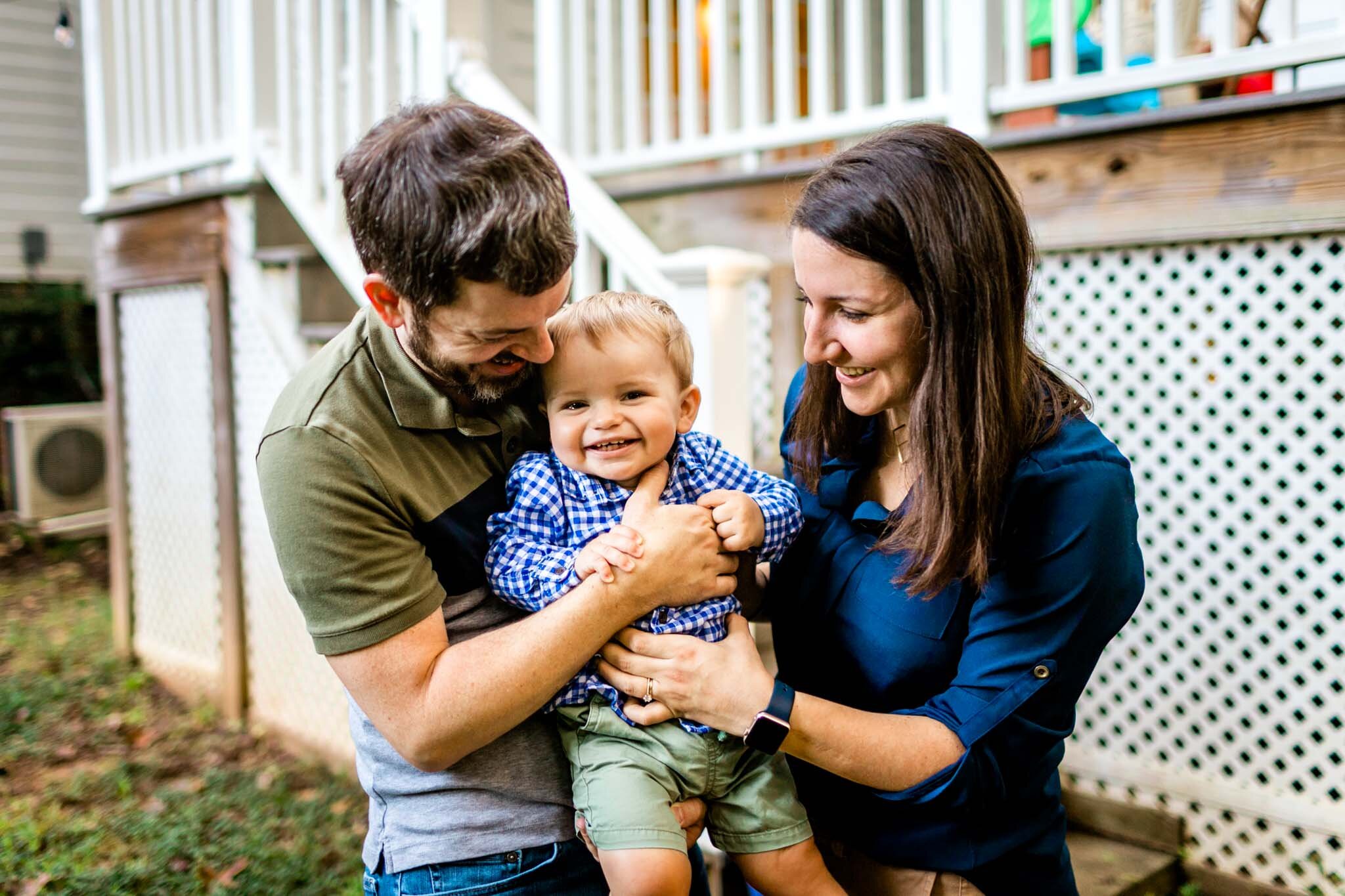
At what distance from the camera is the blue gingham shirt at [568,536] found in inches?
65.0

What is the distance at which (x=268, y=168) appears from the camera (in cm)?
483

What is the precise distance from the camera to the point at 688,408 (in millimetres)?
1962

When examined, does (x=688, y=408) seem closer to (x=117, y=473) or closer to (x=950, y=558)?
(x=950, y=558)

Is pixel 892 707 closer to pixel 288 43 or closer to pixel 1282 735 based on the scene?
pixel 1282 735

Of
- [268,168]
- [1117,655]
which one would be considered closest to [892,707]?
[1117,655]

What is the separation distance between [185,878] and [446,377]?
3.03 meters

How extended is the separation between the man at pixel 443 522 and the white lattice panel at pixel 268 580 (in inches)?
132

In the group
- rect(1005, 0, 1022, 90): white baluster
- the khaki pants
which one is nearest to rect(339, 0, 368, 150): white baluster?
rect(1005, 0, 1022, 90): white baluster

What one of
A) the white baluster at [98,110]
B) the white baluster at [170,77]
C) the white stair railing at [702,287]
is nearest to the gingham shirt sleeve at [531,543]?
the white stair railing at [702,287]

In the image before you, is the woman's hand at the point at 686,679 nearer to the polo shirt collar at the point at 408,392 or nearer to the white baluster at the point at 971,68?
the polo shirt collar at the point at 408,392

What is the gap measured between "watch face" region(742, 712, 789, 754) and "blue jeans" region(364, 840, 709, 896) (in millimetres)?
349

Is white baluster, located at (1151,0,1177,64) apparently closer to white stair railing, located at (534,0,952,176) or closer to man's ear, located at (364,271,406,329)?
white stair railing, located at (534,0,952,176)

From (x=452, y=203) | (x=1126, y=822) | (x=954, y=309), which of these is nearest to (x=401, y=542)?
(x=452, y=203)

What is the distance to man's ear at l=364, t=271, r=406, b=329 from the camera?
1483 millimetres
